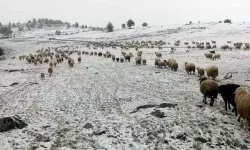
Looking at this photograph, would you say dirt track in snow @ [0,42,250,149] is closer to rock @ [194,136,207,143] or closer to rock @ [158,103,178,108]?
rock @ [194,136,207,143]

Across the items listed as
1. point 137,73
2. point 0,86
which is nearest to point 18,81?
point 0,86

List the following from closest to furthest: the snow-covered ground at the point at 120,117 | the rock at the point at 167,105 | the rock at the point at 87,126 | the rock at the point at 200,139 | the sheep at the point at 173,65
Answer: the rock at the point at 200,139
the snow-covered ground at the point at 120,117
the rock at the point at 87,126
the rock at the point at 167,105
the sheep at the point at 173,65

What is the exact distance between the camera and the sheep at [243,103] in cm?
1342

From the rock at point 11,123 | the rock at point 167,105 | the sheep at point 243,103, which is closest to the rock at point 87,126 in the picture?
the rock at point 11,123

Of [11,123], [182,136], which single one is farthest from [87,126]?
[182,136]

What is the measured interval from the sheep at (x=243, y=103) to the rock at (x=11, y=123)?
1012 centimetres

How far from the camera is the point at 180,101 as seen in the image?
19.0 m

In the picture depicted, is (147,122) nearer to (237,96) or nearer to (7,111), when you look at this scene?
(237,96)

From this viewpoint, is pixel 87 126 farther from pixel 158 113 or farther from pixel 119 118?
pixel 158 113

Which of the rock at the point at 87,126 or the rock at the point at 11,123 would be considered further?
the rock at the point at 87,126

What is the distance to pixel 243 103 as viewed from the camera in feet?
45.1

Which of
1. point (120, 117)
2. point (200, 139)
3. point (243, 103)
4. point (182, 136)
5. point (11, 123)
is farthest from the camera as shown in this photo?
point (120, 117)

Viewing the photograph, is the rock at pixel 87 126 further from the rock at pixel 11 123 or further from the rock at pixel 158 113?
the rock at pixel 158 113

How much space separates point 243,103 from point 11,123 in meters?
10.7
